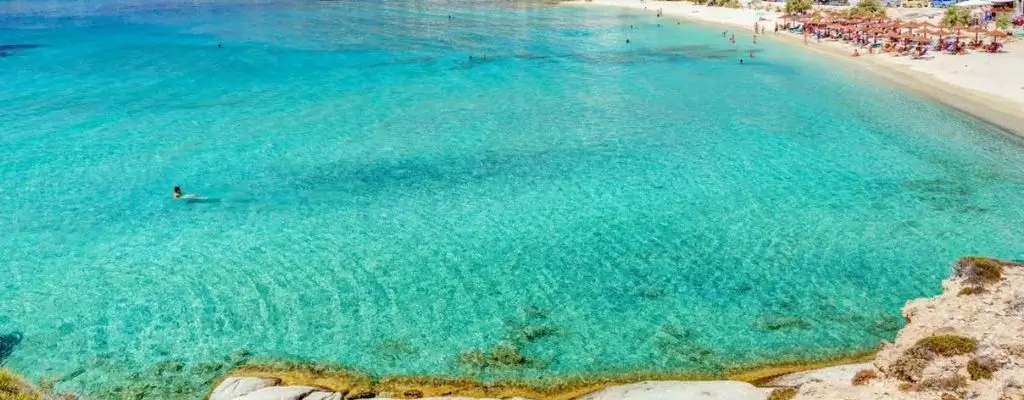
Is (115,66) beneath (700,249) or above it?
above

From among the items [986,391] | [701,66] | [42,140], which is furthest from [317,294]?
[701,66]

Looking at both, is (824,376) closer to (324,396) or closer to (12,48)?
(324,396)

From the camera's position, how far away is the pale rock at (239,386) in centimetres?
1883

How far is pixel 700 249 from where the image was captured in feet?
92.5

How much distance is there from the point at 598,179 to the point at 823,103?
2464cm

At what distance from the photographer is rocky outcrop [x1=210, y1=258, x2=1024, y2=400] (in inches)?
578

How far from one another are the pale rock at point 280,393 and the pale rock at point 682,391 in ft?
24.9

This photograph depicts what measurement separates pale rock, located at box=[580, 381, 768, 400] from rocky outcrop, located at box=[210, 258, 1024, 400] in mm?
26

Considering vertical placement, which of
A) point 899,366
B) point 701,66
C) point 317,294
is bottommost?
point 317,294

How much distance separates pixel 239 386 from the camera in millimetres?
19266

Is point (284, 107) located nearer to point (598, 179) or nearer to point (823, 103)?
point (598, 179)

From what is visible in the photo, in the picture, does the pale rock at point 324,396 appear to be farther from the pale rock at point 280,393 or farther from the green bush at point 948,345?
the green bush at point 948,345

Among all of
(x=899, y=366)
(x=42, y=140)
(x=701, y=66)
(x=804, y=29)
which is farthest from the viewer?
(x=804, y=29)

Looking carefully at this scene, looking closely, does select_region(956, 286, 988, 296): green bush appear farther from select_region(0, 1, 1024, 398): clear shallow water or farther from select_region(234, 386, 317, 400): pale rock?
select_region(234, 386, 317, 400): pale rock
